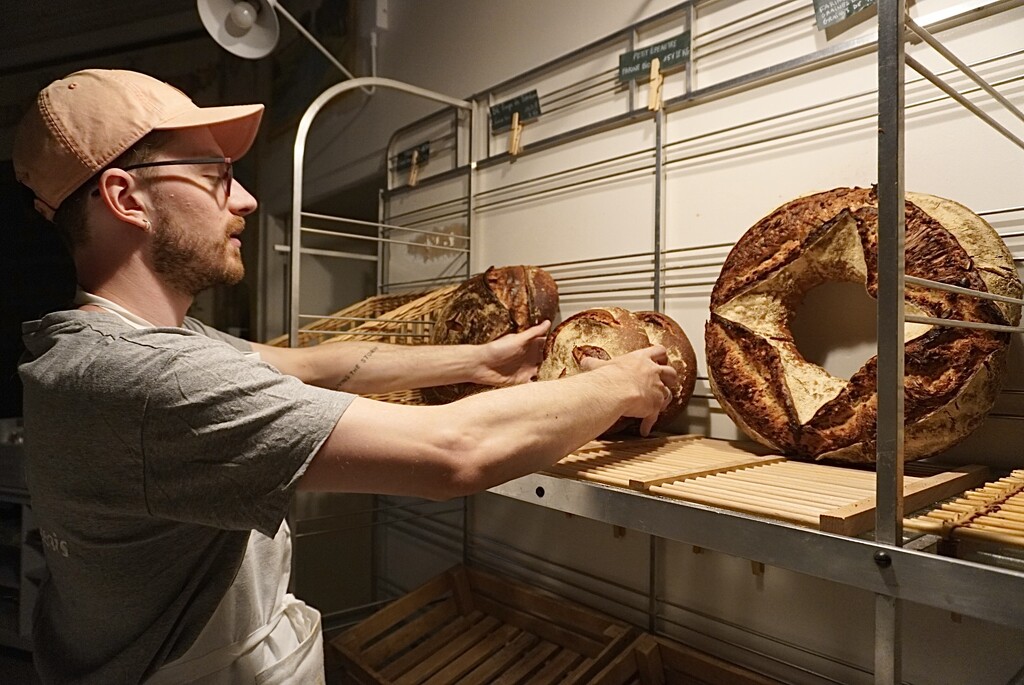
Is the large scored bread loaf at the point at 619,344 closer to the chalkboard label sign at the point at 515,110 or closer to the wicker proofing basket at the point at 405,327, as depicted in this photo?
the wicker proofing basket at the point at 405,327

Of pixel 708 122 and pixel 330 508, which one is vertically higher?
pixel 708 122

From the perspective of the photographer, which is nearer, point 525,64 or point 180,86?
point 525,64

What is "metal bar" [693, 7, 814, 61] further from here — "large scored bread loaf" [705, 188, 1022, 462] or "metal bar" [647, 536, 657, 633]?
"metal bar" [647, 536, 657, 633]

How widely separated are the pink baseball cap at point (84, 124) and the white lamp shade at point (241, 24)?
0.99 meters

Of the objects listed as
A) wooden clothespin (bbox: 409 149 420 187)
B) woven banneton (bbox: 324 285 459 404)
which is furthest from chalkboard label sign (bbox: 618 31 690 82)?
wooden clothespin (bbox: 409 149 420 187)

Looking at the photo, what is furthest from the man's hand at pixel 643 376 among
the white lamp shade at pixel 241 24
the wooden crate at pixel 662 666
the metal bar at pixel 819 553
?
the white lamp shade at pixel 241 24

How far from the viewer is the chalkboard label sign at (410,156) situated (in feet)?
8.36

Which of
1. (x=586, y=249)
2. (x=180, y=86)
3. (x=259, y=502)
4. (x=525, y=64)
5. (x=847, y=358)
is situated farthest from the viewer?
(x=180, y=86)

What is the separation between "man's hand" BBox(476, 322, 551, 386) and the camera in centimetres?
161

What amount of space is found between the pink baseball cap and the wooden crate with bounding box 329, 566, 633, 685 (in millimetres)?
1341

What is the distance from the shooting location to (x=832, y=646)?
1306 mm

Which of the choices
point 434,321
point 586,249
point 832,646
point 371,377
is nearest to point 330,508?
point 434,321

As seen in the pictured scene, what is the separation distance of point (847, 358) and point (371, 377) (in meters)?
1.04

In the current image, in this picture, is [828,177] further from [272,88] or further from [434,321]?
[272,88]
